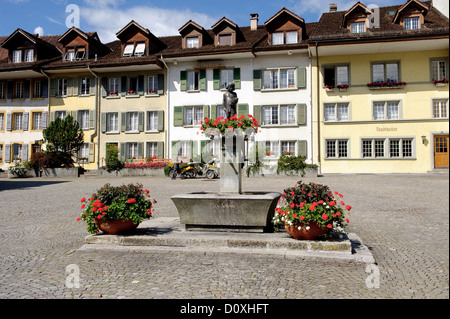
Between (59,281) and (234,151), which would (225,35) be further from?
(59,281)

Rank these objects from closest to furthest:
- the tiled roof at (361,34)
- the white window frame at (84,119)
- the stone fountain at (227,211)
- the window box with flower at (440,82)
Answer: the stone fountain at (227,211)
the tiled roof at (361,34)
the window box with flower at (440,82)
the white window frame at (84,119)

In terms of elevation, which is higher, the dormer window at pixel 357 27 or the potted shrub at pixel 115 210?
the dormer window at pixel 357 27

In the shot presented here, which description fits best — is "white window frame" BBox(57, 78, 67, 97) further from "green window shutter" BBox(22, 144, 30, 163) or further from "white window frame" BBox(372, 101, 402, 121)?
"white window frame" BBox(372, 101, 402, 121)

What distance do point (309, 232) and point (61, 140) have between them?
2527 centimetres

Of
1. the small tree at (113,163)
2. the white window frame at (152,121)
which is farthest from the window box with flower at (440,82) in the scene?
the small tree at (113,163)

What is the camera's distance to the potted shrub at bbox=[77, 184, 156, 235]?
609 cm

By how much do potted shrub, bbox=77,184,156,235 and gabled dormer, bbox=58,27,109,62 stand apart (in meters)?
27.8

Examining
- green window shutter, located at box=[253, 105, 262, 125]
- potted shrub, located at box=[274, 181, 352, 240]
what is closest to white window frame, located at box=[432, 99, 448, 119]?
green window shutter, located at box=[253, 105, 262, 125]

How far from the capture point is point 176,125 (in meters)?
29.1

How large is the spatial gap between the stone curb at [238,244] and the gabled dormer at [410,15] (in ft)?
79.1

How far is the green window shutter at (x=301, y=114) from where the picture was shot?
1067 inches

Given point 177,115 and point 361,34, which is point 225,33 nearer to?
point 177,115

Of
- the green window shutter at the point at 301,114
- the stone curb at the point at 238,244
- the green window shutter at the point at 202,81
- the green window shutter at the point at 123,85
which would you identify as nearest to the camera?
the stone curb at the point at 238,244

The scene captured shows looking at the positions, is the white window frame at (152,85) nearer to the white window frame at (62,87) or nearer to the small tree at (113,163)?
the small tree at (113,163)
